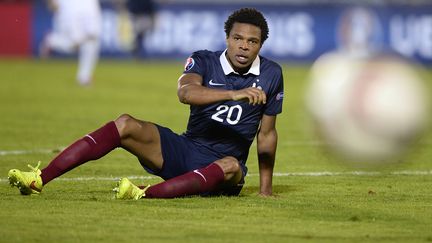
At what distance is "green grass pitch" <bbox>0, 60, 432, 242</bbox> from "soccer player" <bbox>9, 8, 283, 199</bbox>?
156 mm

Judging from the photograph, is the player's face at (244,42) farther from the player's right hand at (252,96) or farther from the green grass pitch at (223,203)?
the player's right hand at (252,96)

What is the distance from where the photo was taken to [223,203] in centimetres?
812

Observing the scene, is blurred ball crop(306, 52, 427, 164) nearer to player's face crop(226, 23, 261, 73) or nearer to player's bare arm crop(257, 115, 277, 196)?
player's face crop(226, 23, 261, 73)

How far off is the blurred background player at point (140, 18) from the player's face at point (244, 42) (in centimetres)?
2319

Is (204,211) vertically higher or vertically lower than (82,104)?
higher

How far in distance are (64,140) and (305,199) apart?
5.51m

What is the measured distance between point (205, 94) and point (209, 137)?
950 mm

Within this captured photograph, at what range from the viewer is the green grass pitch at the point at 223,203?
682cm

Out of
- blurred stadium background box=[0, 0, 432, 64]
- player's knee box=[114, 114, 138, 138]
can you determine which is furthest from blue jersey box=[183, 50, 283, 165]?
blurred stadium background box=[0, 0, 432, 64]

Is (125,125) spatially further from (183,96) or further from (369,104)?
(369,104)

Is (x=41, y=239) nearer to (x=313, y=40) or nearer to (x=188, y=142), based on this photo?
(x=188, y=142)

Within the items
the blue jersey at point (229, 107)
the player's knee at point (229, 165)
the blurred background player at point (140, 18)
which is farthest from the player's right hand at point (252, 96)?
the blurred background player at point (140, 18)

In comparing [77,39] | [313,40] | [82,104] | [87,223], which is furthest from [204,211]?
[313,40]

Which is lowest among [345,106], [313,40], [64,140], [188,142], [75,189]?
[313,40]
